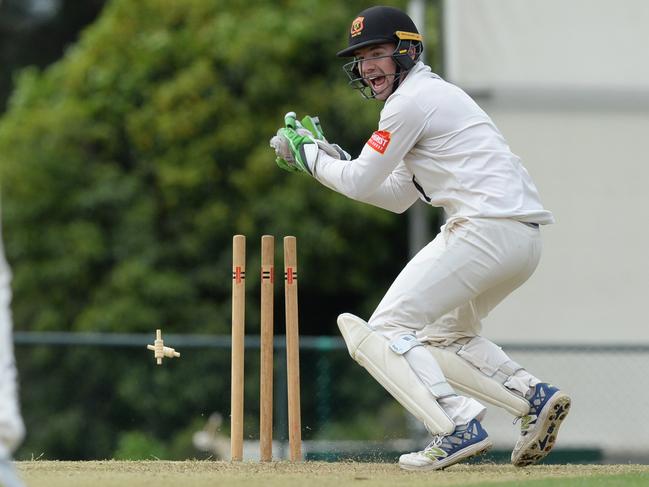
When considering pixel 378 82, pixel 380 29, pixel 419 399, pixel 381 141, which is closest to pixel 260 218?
pixel 378 82

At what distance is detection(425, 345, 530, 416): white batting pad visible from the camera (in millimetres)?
5109

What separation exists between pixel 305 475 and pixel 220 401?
5.65 meters

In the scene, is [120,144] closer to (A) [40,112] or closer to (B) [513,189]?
(A) [40,112]

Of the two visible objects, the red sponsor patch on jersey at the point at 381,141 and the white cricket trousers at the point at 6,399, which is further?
the red sponsor patch on jersey at the point at 381,141

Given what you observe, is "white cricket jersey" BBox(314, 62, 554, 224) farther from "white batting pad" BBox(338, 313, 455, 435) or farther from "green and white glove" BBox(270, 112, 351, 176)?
"white batting pad" BBox(338, 313, 455, 435)

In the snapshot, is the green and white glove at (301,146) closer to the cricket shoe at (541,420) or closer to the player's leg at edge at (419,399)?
the player's leg at edge at (419,399)

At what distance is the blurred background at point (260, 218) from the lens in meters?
9.25

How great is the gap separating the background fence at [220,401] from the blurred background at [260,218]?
2 centimetres

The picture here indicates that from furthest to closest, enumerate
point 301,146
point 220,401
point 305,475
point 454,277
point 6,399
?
point 220,401 < point 301,146 < point 454,277 < point 305,475 < point 6,399

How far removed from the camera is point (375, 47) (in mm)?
5176

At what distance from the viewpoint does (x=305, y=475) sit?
4.82 meters

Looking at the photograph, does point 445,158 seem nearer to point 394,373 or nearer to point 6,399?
point 394,373

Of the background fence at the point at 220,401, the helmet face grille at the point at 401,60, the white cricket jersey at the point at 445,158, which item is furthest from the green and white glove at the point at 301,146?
the background fence at the point at 220,401

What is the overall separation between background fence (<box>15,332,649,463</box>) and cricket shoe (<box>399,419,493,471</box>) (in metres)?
3.97
